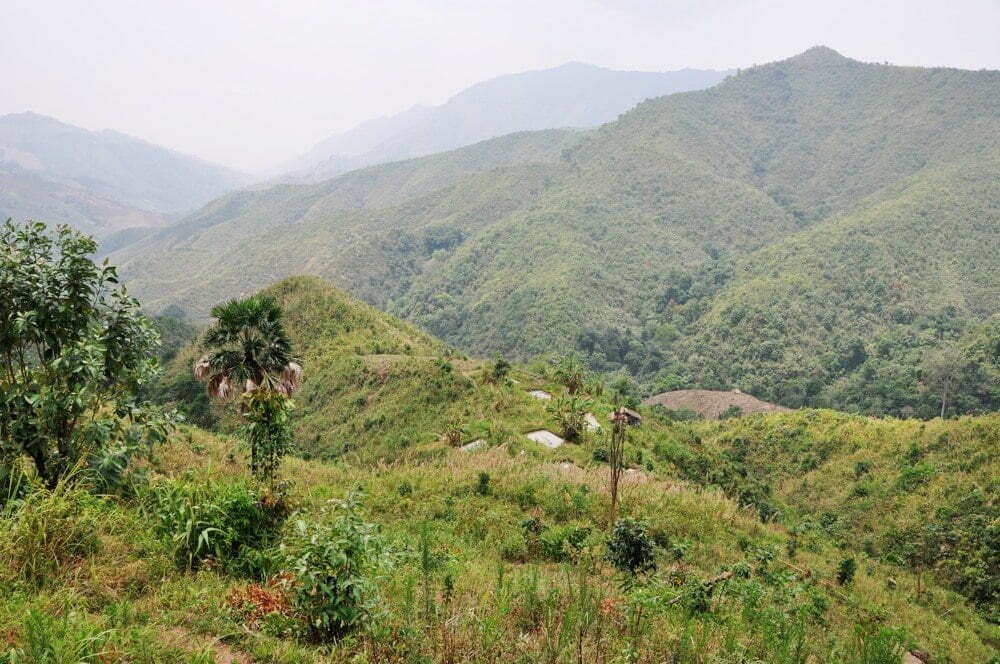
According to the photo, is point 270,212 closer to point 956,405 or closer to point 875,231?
point 875,231

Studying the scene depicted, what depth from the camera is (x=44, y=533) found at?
12.8 feet

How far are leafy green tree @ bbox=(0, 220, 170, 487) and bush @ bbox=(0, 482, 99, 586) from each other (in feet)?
1.67

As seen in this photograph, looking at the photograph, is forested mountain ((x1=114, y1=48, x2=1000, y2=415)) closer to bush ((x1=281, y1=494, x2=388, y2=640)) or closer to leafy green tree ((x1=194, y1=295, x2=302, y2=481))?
leafy green tree ((x1=194, y1=295, x2=302, y2=481))

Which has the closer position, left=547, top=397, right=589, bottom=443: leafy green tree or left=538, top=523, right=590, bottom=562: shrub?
left=538, top=523, right=590, bottom=562: shrub

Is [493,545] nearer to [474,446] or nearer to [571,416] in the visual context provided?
[474,446]

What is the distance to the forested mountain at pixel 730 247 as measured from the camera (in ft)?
229

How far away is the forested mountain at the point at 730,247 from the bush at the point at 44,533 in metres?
61.1

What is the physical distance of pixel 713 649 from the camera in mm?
Result: 4145

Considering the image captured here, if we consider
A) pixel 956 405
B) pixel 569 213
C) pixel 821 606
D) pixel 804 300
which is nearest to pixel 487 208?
pixel 569 213

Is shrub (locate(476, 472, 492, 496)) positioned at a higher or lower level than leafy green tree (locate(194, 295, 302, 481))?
lower

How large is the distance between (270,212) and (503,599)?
215m

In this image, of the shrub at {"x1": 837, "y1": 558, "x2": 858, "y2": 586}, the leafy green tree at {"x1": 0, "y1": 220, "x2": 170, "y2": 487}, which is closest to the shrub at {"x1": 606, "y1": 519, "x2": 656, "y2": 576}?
the leafy green tree at {"x1": 0, "y1": 220, "x2": 170, "y2": 487}

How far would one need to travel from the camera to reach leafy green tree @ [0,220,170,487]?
4523 millimetres

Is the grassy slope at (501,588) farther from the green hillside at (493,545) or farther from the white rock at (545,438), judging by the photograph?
the white rock at (545,438)
